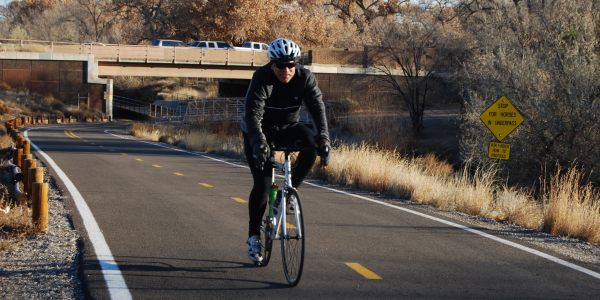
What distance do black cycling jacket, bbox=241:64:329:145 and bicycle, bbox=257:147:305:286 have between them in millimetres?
295

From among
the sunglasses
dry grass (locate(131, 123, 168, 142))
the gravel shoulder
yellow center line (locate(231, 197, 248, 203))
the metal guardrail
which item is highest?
the metal guardrail

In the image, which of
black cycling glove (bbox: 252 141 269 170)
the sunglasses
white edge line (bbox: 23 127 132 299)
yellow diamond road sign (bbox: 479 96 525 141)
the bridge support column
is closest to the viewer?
black cycling glove (bbox: 252 141 269 170)

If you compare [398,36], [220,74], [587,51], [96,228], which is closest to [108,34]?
[220,74]

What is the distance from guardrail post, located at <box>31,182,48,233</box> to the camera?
364 inches

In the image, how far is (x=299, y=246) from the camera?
6672 millimetres

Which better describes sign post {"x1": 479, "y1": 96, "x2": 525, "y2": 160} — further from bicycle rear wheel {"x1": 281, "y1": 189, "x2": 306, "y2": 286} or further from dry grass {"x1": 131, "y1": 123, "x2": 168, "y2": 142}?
dry grass {"x1": 131, "y1": 123, "x2": 168, "y2": 142}

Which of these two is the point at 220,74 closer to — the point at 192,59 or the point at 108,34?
the point at 192,59

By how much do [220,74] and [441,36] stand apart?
86.0 ft

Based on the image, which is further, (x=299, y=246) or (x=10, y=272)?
(x=10, y=272)

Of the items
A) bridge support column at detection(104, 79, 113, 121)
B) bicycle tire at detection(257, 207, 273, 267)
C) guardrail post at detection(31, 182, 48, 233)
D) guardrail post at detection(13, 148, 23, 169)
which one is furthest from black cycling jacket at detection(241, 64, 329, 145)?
bridge support column at detection(104, 79, 113, 121)

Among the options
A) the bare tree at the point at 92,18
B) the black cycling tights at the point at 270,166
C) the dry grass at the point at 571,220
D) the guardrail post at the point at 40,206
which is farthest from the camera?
the bare tree at the point at 92,18

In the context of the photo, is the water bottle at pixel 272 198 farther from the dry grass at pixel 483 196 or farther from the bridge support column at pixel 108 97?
the bridge support column at pixel 108 97

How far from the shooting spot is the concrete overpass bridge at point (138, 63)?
206 ft

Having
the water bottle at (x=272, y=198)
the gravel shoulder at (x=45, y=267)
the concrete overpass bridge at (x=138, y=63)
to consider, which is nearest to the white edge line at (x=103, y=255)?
the gravel shoulder at (x=45, y=267)
